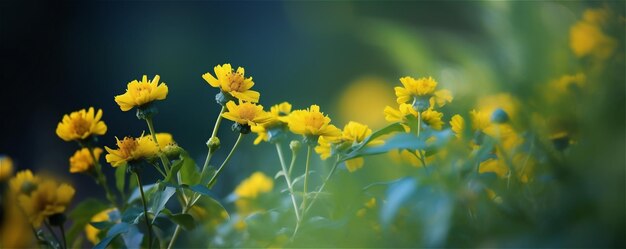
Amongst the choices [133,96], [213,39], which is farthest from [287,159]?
[213,39]

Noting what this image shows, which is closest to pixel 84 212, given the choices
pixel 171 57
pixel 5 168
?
pixel 5 168

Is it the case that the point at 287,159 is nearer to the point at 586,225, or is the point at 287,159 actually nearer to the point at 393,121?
the point at 393,121

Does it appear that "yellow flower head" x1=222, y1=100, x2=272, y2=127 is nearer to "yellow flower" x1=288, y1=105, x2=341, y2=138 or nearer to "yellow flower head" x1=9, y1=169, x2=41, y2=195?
"yellow flower" x1=288, y1=105, x2=341, y2=138

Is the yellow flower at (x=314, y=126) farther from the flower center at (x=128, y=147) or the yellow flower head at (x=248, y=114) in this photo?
the flower center at (x=128, y=147)

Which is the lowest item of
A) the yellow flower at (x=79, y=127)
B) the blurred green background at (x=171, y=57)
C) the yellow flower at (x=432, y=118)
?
the blurred green background at (x=171, y=57)

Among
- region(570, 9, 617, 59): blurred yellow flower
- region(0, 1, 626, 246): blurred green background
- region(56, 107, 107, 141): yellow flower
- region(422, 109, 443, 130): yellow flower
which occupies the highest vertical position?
region(570, 9, 617, 59): blurred yellow flower

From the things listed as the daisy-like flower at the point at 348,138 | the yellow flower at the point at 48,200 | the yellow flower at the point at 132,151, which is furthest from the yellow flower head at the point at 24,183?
the daisy-like flower at the point at 348,138

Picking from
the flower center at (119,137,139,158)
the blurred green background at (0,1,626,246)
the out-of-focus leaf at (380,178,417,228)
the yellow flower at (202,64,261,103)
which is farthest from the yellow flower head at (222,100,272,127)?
the blurred green background at (0,1,626,246)
